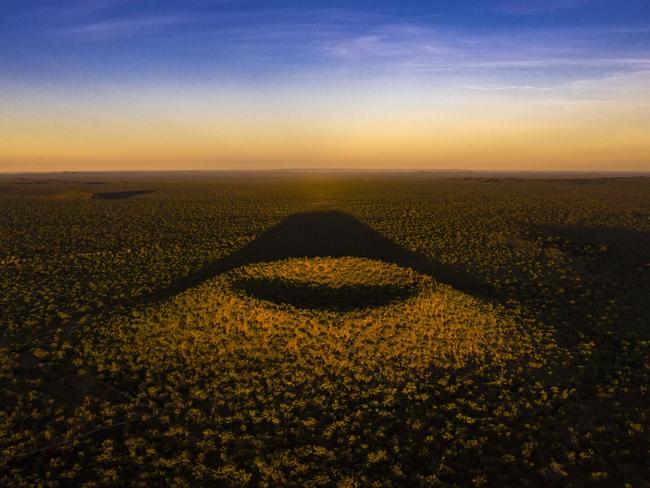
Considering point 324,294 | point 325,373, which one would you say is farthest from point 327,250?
point 325,373

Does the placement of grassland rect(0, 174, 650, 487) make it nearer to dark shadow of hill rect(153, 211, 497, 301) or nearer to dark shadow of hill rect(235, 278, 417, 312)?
dark shadow of hill rect(235, 278, 417, 312)

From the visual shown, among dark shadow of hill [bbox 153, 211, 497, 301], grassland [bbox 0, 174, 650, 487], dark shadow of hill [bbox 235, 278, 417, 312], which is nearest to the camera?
grassland [bbox 0, 174, 650, 487]

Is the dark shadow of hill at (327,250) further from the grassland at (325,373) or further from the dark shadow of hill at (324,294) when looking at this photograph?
the dark shadow of hill at (324,294)

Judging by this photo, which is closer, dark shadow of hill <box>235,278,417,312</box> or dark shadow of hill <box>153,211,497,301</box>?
dark shadow of hill <box>235,278,417,312</box>

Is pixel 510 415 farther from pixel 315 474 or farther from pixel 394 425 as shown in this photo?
pixel 315 474

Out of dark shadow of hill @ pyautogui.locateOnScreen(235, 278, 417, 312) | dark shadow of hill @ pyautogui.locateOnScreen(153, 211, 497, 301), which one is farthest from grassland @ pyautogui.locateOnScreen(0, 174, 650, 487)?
dark shadow of hill @ pyautogui.locateOnScreen(153, 211, 497, 301)

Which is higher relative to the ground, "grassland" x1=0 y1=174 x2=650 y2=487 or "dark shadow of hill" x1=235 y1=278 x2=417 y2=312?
"dark shadow of hill" x1=235 y1=278 x2=417 y2=312
